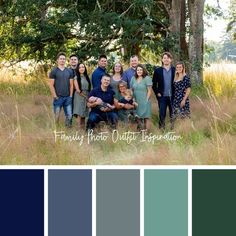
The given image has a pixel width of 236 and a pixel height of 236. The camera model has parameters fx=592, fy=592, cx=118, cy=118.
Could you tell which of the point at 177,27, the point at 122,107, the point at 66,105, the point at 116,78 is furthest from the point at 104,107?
the point at 177,27

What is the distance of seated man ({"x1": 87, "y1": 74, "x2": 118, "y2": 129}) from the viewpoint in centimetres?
870

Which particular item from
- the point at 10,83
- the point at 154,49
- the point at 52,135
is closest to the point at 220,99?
the point at 154,49

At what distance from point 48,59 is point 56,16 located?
4.41 feet

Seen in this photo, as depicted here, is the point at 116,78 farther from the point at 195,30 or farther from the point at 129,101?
the point at 195,30

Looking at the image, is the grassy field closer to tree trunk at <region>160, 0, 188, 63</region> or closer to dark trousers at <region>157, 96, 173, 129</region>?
dark trousers at <region>157, 96, 173, 129</region>

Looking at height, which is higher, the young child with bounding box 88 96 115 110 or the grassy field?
the young child with bounding box 88 96 115 110

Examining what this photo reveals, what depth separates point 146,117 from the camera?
9.09m

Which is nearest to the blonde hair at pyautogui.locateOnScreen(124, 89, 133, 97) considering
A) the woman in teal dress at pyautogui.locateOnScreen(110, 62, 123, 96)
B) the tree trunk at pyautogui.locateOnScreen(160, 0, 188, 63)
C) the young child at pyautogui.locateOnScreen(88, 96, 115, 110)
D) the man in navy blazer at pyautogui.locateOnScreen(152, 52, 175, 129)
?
the woman in teal dress at pyautogui.locateOnScreen(110, 62, 123, 96)

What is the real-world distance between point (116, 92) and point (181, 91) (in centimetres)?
111

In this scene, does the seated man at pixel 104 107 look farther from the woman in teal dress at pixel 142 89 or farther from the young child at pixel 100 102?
the woman in teal dress at pixel 142 89

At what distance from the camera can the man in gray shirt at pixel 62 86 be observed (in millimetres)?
9039

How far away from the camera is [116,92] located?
29.4 ft

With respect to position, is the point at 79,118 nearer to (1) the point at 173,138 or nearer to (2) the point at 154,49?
(1) the point at 173,138

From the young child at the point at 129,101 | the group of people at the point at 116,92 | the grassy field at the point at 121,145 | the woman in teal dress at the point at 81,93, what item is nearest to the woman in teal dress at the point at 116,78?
the group of people at the point at 116,92
